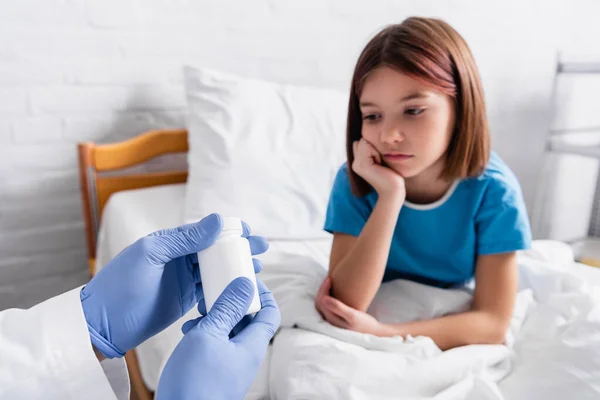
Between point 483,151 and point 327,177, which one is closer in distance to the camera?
point 483,151

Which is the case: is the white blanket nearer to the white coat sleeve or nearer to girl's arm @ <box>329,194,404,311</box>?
girl's arm @ <box>329,194,404,311</box>

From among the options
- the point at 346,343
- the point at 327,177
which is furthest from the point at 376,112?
the point at 327,177

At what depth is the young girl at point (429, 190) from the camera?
811 mm

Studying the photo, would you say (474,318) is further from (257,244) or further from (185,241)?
(185,241)

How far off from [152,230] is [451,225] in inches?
25.3

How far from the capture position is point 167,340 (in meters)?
0.81

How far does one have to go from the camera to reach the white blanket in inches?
25.6

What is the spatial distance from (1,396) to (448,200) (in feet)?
2.38

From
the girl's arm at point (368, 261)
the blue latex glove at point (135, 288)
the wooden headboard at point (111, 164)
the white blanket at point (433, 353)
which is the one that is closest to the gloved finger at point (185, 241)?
the blue latex glove at point (135, 288)

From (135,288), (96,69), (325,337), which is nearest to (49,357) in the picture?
(135,288)

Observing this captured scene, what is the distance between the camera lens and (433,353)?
0.74 metres

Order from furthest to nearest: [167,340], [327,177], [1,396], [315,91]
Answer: [315,91] → [327,177] → [167,340] → [1,396]

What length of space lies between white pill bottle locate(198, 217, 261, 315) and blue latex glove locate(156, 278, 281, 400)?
15 millimetres

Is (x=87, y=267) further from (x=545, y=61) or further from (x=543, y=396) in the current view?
(x=545, y=61)
